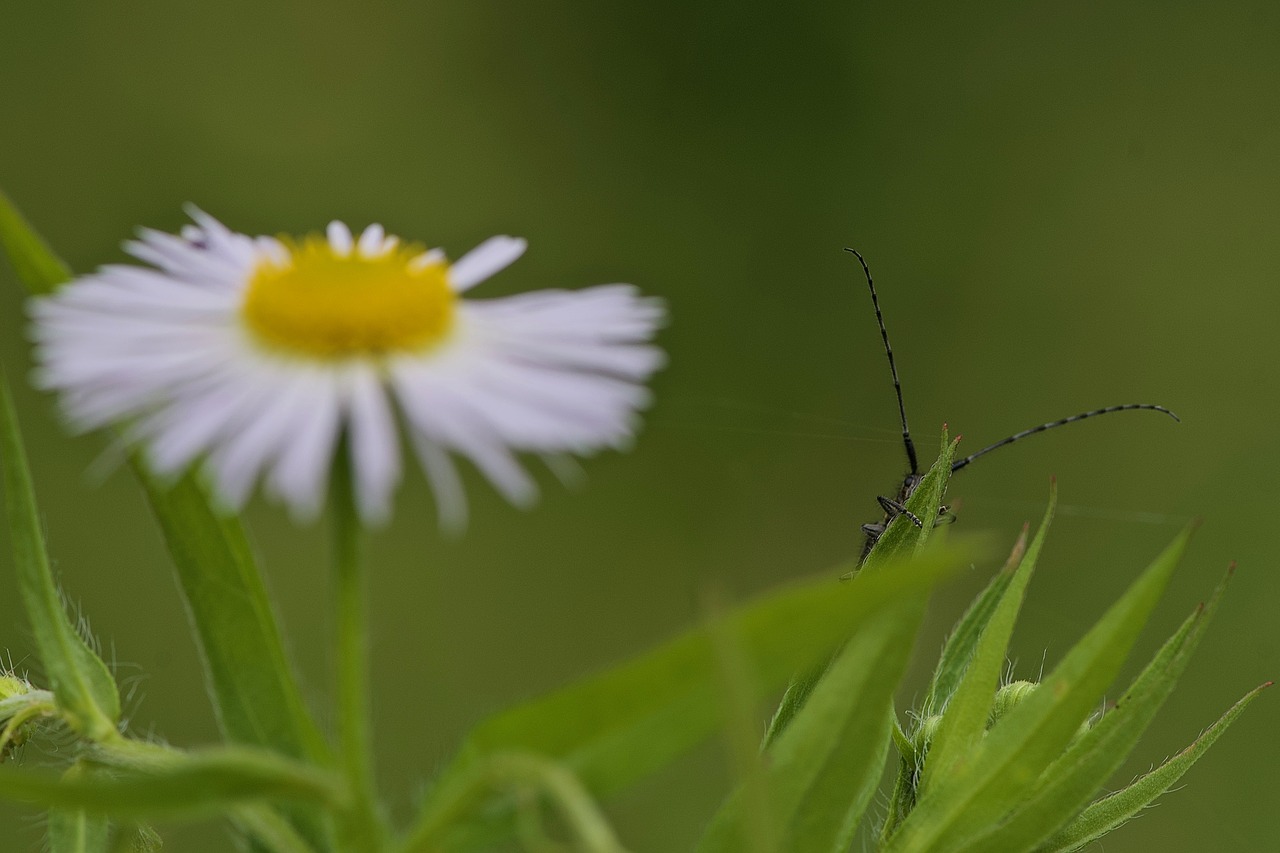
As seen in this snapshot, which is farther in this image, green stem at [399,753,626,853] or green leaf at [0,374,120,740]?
green leaf at [0,374,120,740]

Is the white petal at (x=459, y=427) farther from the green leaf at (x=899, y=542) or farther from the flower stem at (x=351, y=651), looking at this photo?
the green leaf at (x=899, y=542)

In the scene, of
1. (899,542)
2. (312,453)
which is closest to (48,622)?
(312,453)

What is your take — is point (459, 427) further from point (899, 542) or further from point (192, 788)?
point (899, 542)

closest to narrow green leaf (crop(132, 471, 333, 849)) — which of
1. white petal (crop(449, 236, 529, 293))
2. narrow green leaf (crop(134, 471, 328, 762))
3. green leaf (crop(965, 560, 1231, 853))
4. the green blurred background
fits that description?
Result: narrow green leaf (crop(134, 471, 328, 762))

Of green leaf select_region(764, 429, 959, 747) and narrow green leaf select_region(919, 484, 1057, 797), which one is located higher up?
green leaf select_region(764, 429, 959, 747)

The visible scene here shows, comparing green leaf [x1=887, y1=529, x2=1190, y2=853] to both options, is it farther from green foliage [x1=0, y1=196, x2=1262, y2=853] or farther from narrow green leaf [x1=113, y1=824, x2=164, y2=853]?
narrow green leaf [x1=113, y1=824, x2=164, y2=853]

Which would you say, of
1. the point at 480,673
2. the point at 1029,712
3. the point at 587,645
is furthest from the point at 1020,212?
the point at 1029,712
